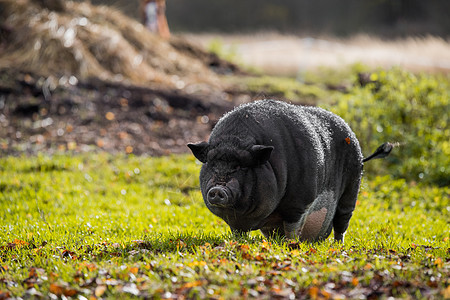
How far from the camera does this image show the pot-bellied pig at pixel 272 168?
4789 millimetres

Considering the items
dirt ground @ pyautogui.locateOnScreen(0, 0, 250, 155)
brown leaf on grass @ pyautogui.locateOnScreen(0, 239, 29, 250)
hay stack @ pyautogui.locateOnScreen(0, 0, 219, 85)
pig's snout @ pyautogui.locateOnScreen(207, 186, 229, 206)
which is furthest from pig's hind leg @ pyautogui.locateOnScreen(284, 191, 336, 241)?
hay stack @ pyautogui.locateOnScreen(0, 0, 219, 85)

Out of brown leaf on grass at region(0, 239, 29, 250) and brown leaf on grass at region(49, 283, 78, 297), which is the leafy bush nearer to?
brown leaf on grass at region(0, 239, 29, 250)

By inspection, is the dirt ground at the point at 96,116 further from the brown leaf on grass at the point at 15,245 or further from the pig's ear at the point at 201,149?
the pig's ear at the point at 201,149

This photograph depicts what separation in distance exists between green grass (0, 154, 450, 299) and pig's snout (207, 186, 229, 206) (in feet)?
1.64

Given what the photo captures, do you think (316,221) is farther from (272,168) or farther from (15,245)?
(15,245)

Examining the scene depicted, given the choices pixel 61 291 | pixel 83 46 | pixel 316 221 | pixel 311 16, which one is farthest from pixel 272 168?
pixel 311 16

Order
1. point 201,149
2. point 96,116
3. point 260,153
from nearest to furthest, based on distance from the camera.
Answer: point 260,153 < point 201,149 < point 96,116

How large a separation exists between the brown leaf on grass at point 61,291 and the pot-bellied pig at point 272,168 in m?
1.35

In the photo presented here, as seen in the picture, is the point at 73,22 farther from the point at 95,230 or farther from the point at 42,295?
the point at 42,295

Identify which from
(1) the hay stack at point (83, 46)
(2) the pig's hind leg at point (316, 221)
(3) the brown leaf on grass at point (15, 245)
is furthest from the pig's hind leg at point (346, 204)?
(1) the hay stack at point (83, 46)

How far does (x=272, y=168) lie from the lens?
490cm

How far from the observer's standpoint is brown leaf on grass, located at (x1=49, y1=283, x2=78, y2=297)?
13.3ft

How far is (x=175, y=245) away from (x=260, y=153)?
1389mm

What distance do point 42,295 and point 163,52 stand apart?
14450mm
